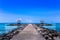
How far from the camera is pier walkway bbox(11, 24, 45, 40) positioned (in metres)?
2.01

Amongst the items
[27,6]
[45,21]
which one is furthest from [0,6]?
[45,21]

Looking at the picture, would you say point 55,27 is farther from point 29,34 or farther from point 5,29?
point 5,29

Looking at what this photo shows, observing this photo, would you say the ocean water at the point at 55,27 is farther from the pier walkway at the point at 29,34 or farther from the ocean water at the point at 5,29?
the ocean water at the point at 5,29

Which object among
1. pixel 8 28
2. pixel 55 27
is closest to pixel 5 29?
pixel 8 28

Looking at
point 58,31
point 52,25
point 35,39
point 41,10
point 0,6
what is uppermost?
point 0,6

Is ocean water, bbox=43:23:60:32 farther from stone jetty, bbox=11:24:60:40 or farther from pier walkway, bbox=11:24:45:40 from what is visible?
pier walkway, bbox=11:24:45:40

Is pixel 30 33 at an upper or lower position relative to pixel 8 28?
lower

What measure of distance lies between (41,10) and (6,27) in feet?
2.80

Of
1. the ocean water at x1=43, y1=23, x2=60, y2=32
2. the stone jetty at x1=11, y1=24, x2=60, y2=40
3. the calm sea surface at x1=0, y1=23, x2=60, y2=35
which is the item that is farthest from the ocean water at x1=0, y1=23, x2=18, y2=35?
the ocean water at x1=43, y1=23, x2=60, y2=32

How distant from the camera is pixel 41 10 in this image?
197 cm

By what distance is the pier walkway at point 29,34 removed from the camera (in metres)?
2.01

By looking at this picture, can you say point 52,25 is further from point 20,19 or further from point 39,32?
point 20,19

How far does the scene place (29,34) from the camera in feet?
6.59

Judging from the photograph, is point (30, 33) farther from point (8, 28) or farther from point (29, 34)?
point (8, 28)
